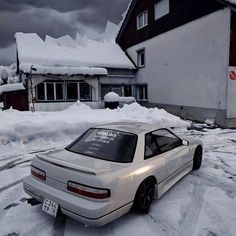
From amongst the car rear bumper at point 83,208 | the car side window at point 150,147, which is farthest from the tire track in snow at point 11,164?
the car side window at point 150,147

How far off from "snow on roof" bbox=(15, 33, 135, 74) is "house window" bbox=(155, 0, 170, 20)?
4624mm

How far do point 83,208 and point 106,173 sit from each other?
19.9 inches

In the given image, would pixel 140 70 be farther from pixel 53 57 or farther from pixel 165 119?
pixel 165 119

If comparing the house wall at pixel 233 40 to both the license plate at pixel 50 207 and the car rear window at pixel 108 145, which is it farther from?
the license plate at pixel 50 207

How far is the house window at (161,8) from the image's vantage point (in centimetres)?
1758

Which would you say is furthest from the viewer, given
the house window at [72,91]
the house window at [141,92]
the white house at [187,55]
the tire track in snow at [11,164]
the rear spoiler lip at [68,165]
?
the house window at [141,92]

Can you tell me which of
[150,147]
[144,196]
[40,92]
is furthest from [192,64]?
[144,196]

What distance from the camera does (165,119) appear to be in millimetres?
12297

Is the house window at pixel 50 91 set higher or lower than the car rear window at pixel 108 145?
higher

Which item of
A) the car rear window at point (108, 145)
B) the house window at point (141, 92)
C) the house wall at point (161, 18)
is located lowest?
the car rear window at point (108, 145)

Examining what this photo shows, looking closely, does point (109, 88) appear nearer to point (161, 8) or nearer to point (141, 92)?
point (141, 92)

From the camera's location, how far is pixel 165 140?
4754mm

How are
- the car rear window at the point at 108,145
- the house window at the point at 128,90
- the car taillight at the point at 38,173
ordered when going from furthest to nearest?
the house window at the point at 128,90 < the car rear window at the point at 108,145 < the car taillight at the point at 38,173

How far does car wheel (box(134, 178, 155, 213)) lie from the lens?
3686 millimetres
